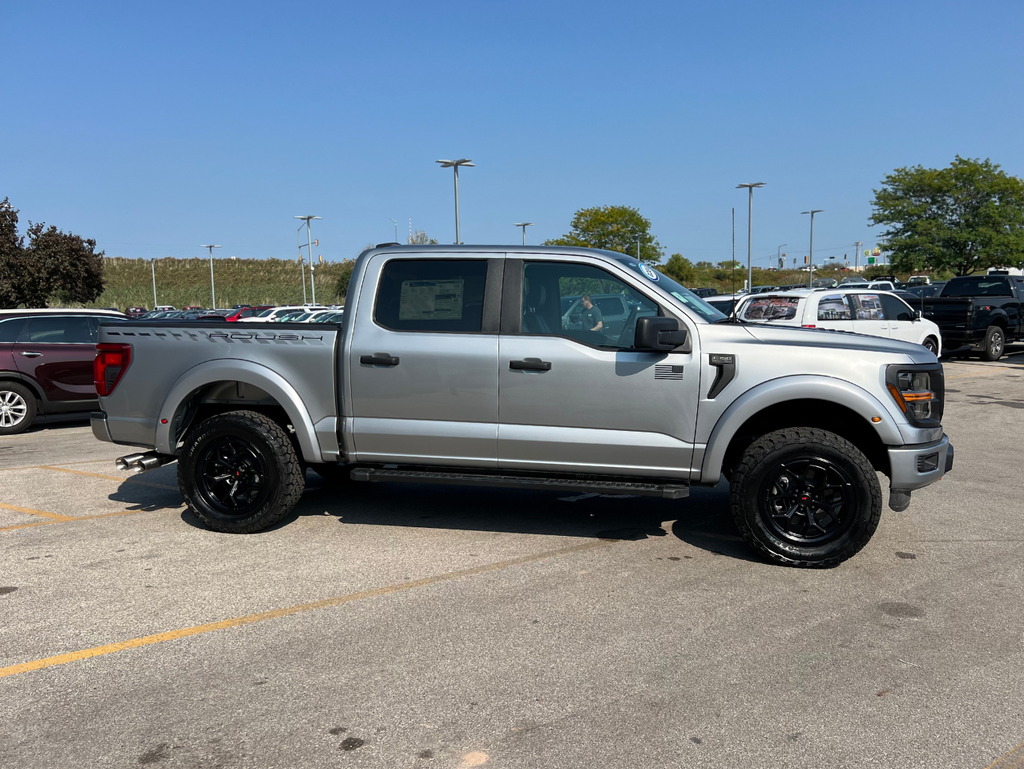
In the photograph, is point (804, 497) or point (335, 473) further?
point (335, 473)

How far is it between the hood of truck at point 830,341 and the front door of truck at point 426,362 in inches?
68.2

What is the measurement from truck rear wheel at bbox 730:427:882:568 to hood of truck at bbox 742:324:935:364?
1.79 ft

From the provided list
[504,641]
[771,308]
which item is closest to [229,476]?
[504,641]

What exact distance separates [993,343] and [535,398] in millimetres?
18299

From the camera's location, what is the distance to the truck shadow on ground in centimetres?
610

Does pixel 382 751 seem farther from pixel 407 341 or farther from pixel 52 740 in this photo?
pixel 407 341

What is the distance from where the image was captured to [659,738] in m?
3.29

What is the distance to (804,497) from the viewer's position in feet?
17.4

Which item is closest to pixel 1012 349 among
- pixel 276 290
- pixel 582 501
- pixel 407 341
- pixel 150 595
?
pixel 582 501

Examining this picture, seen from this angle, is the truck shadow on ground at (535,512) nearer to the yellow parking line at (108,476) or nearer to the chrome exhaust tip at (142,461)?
the chrome exhaust tip at (142,461)

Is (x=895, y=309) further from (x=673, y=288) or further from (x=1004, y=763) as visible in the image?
(x=1004, y=763)

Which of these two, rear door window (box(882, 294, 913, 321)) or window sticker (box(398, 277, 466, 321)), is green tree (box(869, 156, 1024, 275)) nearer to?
rear door window (box(882, 294, 913, 321))

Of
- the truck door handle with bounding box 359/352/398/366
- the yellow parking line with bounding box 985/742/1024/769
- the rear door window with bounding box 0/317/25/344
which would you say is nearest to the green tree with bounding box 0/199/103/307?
the rear door window with bounding box 0/317/25/344

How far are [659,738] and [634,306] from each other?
2.97 meters
